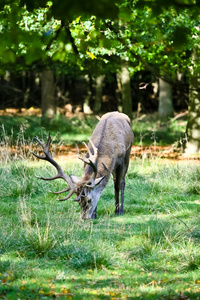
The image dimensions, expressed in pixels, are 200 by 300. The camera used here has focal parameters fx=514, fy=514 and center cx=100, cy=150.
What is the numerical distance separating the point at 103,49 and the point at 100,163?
16.7ft

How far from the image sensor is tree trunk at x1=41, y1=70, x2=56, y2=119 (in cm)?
2175

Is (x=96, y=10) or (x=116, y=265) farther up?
(x=96, y=10)

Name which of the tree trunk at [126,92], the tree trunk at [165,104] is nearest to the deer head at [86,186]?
the tree trunk at [126,92]

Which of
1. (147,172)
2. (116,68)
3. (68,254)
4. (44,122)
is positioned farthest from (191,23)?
(44,122)

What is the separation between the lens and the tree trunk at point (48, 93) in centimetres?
2175

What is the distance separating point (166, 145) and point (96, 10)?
13714 mm

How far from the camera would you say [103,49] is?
12.5m

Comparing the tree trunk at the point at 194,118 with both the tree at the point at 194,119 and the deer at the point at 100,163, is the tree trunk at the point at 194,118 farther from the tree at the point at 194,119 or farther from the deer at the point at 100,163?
the deer at the point at 100,163

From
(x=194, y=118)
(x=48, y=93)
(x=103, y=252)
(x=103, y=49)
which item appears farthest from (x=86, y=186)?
(x=48, y=93)

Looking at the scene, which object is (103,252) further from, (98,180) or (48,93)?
(48,93)

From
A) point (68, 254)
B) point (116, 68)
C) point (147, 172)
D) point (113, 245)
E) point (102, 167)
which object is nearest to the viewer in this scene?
point (68, 254)

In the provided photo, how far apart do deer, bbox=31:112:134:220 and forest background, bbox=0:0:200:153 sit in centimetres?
130

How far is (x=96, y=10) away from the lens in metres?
3.20

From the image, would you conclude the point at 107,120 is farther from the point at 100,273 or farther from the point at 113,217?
the point at 100,273
